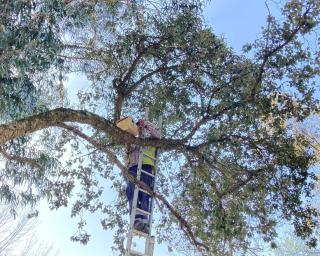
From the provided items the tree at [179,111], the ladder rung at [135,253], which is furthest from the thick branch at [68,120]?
the ladder rung at [135,253]

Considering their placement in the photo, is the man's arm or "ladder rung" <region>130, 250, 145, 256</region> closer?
"ladder rung" <region>130, 250, 145, 256</region>

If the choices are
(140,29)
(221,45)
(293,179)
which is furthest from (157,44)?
(293,179)

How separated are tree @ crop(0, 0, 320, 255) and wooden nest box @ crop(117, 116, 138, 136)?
91 mm

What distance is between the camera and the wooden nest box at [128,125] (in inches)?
221

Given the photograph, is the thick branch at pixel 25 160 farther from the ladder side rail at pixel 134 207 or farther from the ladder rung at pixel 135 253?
the ladder rung at pixel 135 253

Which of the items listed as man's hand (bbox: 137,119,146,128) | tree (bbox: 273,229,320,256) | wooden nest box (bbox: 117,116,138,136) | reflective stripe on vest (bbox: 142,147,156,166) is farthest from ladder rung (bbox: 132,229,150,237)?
tree (bbox: 273,229,320,256)

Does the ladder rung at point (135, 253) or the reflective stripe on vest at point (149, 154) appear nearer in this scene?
the ladder rung at point (135, 253)

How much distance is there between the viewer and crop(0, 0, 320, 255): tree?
4.91 meters

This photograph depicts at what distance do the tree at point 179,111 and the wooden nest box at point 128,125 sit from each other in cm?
9

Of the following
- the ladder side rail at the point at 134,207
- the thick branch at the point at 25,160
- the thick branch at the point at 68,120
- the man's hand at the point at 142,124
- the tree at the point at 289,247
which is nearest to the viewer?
the ladder side rail at the point at 134,207

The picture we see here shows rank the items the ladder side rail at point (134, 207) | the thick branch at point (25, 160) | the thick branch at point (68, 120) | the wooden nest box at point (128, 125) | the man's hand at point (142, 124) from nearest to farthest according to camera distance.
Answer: the ladder side rail at point (134, 207)
the thick branch at point (68, 120)
the wooden nest box at point (128, 125)
the thick branch at point (25, 160)
the man's hand at point (142, 124)

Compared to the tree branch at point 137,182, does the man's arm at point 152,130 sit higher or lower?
higher

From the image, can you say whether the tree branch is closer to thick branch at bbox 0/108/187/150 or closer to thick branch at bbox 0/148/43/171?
thick branch at bbox 0/108/187/150

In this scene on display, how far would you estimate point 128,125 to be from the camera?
5.62 meters
